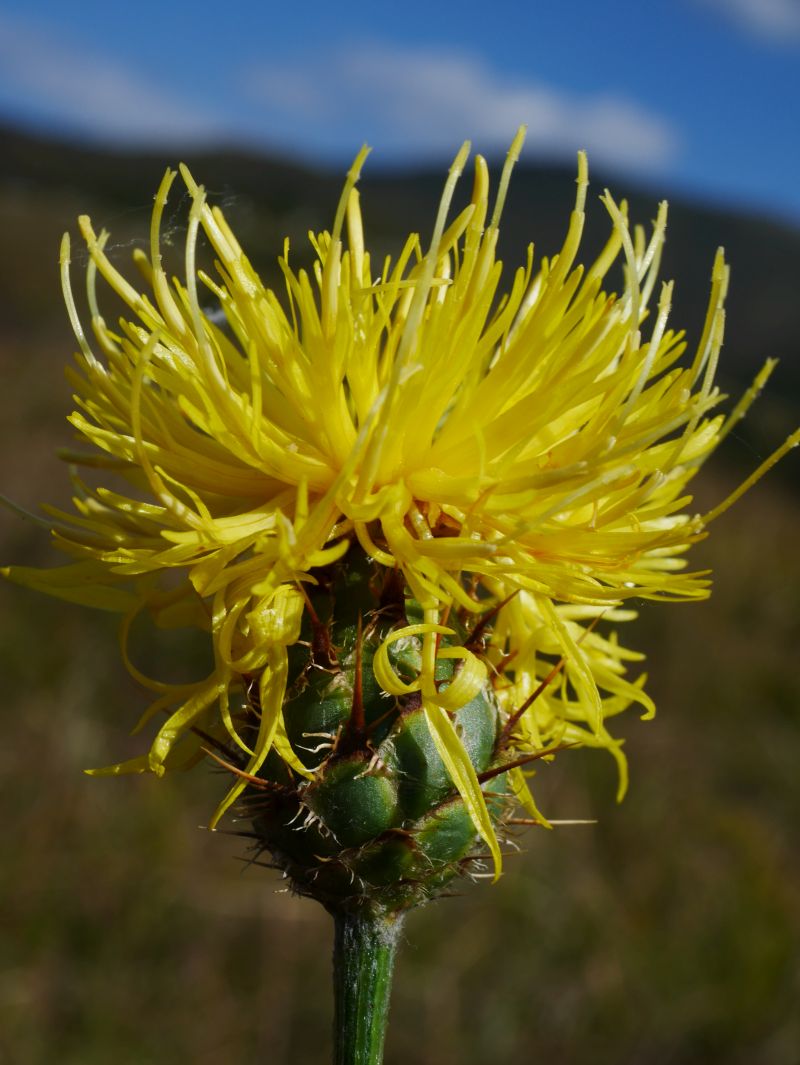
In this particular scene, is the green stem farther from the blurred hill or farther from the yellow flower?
the blurred hill

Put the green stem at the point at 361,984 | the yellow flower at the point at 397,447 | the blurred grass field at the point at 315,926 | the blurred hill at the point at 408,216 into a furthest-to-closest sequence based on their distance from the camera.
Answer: the blurred hill at the point at 408,216, the blurred grass field at the point at 315,926, the green stem at the point at 361,984, the yellow flower at the point at 397,447

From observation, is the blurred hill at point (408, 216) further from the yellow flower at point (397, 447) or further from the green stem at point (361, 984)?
the green stem at point (361, 984)

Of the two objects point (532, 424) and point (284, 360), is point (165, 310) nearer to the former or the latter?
point (284, 360)

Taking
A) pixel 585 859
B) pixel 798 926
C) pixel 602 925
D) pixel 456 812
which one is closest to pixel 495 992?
pixel 602 925

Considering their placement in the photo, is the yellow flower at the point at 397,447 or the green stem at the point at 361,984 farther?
the green stem at the point at 361,984

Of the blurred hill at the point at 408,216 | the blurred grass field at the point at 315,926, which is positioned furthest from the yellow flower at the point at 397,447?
the blurred hill at the point at 408,216

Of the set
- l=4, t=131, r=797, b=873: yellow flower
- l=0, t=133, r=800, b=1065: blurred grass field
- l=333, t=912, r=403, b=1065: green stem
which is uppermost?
l=4, t=131, r=797, b=873: yellow flower

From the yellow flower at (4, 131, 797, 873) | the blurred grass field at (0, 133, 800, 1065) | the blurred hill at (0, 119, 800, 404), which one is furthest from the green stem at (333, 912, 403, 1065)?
the blurred hill at (0, 119, 800, 404)
